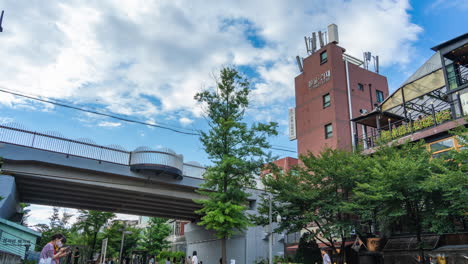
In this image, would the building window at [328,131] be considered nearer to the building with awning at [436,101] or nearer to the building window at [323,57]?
the building with awning at [436,101]

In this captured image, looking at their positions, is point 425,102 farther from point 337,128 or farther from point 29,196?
point 29,196

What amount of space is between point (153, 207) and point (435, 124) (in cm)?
2617

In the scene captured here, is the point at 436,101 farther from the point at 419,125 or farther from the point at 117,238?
the point at 117,238

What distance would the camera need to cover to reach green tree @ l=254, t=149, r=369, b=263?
2102cm

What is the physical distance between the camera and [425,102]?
27234 millimetres

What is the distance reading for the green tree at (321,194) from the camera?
21016mm

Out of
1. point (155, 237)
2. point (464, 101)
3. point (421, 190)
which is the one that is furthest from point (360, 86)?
point (155, 237)

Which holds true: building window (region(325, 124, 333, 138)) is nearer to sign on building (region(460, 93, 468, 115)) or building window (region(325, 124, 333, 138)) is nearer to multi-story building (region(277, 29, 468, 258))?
multi-story building (region(277, 29, 468, 258))

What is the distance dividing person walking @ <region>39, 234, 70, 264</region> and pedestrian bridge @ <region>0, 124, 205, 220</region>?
489 inches

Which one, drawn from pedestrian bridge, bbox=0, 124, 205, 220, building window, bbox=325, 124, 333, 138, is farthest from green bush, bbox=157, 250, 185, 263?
building window, bbox=325, 124, 333, 138

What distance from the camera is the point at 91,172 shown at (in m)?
25.0

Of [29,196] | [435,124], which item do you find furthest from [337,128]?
[29,196]

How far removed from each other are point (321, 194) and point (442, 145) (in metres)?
7.89

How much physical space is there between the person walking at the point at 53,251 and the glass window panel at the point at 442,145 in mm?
20456
